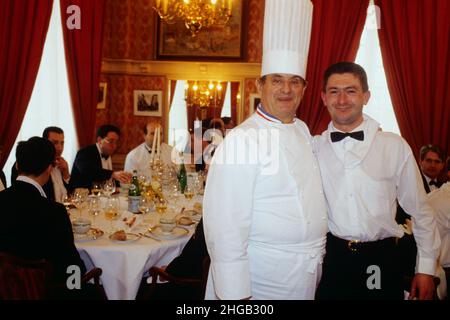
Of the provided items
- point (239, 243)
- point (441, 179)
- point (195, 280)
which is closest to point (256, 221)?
point (239, 243)

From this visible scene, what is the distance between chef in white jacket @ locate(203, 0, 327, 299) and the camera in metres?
1.69

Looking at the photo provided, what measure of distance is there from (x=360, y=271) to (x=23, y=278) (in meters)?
1.59

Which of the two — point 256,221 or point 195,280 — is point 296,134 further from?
point 195,280

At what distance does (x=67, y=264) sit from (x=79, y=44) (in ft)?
14.4

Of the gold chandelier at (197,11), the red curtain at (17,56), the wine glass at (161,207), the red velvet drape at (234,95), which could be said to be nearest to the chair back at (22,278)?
the wine glass at (161,207)

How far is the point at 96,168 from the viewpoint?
4.75m

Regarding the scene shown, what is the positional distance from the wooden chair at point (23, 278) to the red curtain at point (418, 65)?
15.2 ft

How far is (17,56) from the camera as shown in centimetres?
537

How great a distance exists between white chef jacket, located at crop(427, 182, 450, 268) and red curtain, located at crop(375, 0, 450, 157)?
2.44 meters

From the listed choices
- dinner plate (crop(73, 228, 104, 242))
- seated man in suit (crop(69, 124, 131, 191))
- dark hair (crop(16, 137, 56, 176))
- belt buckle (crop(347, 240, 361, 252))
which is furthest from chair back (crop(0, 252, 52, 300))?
seated man in suit (crop(69, 124, 131, 191))

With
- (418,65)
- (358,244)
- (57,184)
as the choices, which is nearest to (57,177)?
(57,184)

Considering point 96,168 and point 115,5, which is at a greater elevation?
point 115,5

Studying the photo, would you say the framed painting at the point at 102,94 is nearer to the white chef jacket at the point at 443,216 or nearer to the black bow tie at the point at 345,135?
the white chef jacket at the point at 443,216

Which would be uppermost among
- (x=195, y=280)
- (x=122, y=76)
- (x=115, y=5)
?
(x=115, y=5)
